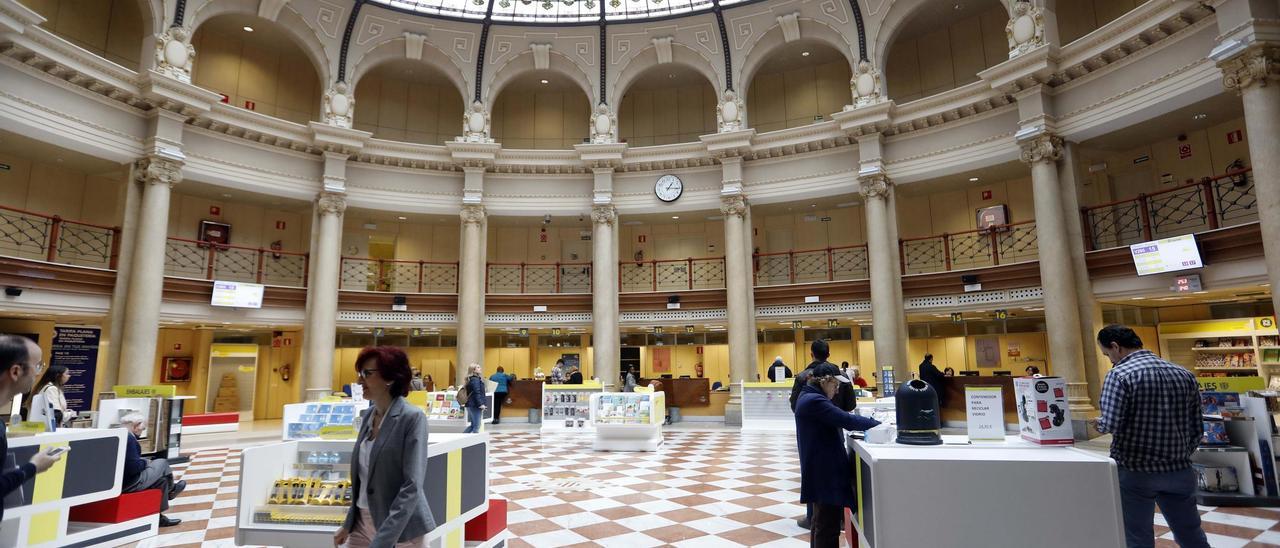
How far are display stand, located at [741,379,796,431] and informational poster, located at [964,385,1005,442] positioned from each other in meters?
10.2

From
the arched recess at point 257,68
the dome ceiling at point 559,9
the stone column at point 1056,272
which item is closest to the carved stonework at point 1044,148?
the stone column at point 1056,272

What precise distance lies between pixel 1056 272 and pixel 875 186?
4600 millimetres

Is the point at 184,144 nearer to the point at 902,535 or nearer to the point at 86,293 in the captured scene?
the point at 86,293

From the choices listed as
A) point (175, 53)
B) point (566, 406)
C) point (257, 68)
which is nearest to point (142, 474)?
point (566, 406)

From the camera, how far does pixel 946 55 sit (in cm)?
1769

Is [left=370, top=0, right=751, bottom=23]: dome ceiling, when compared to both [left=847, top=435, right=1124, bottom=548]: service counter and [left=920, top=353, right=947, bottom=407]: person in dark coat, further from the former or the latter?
[left=847, top=435, right=1124, bottom=548]: service counter

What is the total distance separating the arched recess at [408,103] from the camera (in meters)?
19.8

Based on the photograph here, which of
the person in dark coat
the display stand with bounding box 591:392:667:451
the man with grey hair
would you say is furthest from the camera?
the person in dark coat

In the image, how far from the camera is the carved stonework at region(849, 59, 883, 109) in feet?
52.9

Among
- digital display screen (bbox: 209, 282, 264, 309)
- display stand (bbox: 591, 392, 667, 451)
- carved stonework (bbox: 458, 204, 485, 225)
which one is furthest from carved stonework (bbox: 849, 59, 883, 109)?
digital display screen (bbox: 209, 282, 264, 309)

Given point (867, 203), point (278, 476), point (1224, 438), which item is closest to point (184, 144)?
point (278, 476)

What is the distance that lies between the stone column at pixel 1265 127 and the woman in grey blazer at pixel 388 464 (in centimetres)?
1250

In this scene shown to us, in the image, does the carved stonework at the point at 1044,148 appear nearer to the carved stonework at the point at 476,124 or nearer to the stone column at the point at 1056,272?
the stone column at the point at 1056,272

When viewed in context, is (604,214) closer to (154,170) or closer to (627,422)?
(627,422)
